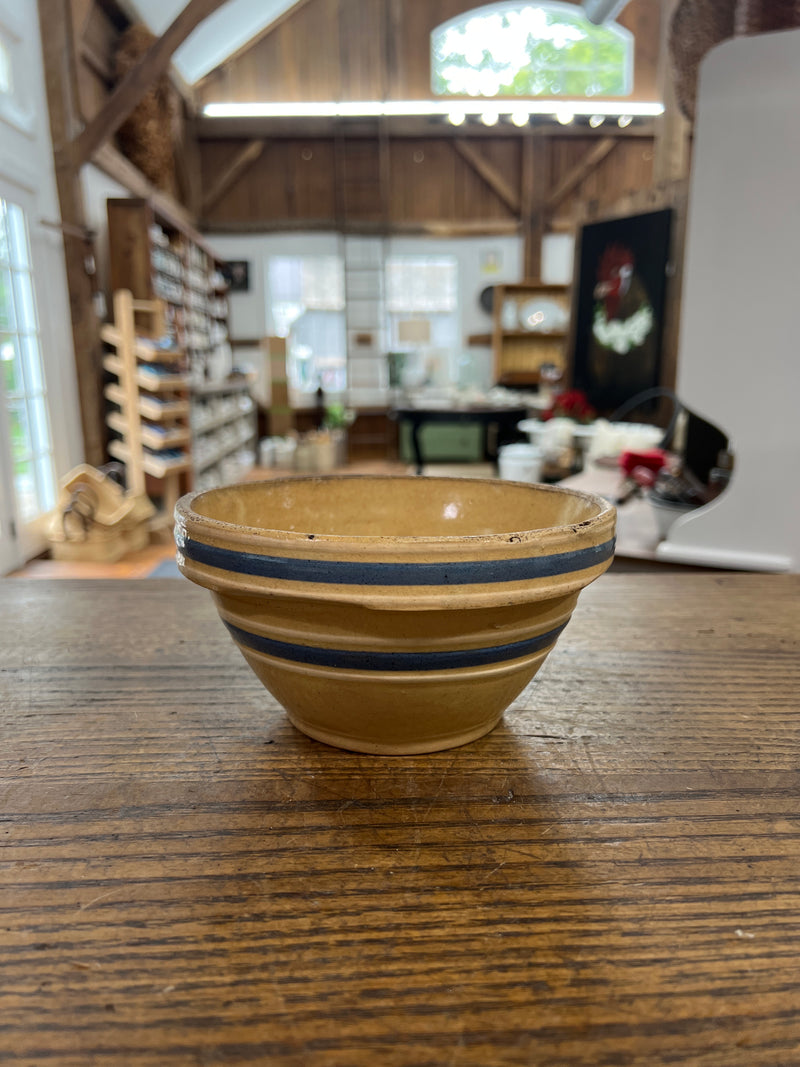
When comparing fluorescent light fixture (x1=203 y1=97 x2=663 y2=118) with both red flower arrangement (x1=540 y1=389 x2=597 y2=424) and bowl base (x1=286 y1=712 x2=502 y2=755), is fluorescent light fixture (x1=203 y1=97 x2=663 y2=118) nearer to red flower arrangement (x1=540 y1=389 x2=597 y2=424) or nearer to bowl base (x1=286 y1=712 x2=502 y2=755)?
red flower arrangement (x1=540 y1=389 x2=597 y2=424)

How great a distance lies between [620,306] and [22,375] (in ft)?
12.0

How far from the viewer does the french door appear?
344 cm

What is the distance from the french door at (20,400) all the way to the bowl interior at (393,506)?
10.6 feet

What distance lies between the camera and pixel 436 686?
16.4 inches

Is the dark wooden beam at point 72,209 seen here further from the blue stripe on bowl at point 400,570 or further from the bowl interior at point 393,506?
the blue stripe on bowl at point 400,570

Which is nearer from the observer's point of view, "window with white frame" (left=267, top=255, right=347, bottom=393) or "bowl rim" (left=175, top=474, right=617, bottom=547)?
"bowl rim" (left=175, top=474, right=617, bottom=547)

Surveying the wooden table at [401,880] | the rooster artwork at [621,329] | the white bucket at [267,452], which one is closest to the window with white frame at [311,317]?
the white bucket at [267,452]

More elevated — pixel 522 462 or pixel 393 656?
pixel 393 656

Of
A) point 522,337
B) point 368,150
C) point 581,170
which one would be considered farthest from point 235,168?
point 581,170

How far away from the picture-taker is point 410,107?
7.61 metres

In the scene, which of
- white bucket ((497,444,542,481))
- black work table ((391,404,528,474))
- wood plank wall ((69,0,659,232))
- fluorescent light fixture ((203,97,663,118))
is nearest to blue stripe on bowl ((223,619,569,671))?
white bucket ((497,444,542,481))

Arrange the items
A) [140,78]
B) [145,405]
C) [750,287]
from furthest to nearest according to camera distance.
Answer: [145,405]
[140,78]
[750,287]

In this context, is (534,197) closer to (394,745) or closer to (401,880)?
(394,745)

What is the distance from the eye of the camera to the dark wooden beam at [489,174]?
7.74 m
